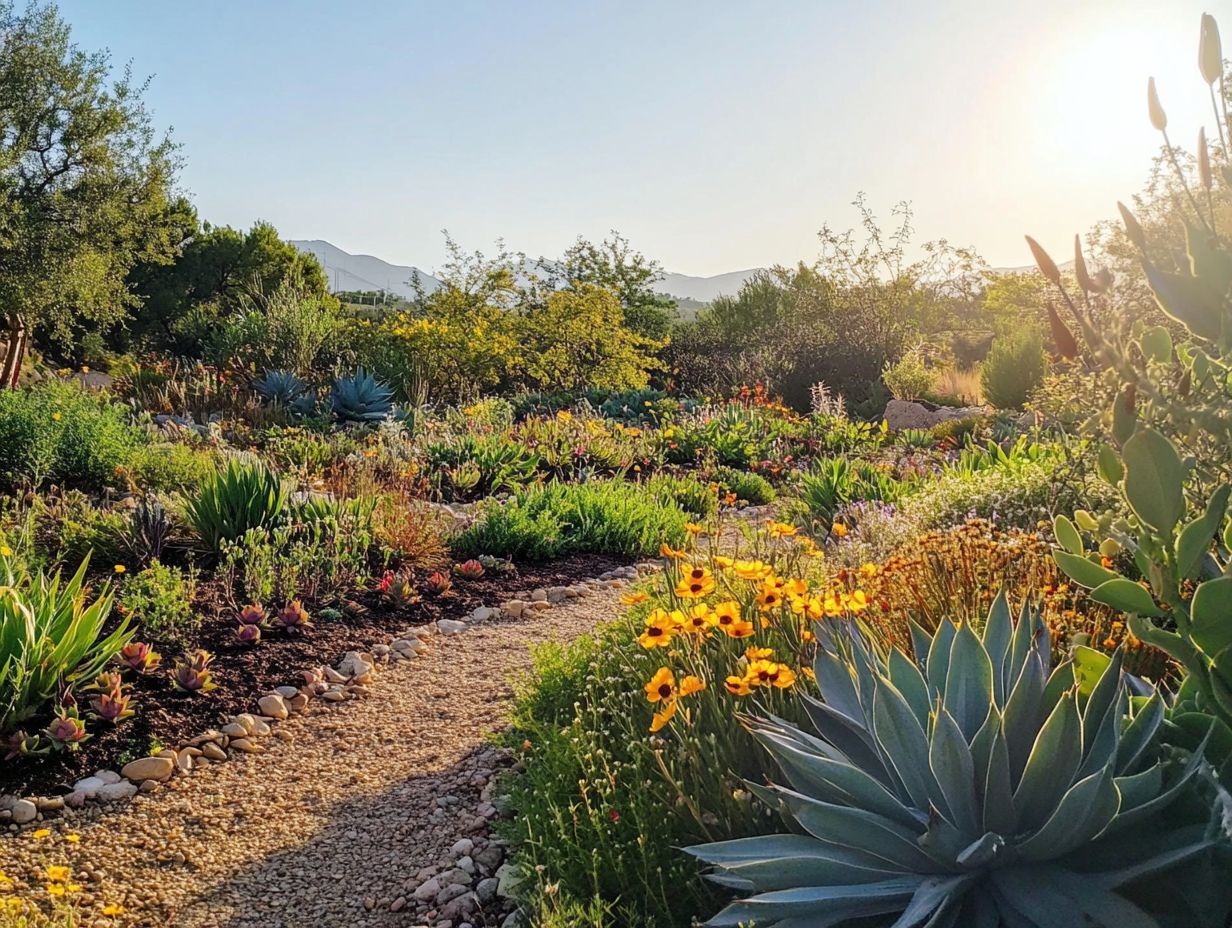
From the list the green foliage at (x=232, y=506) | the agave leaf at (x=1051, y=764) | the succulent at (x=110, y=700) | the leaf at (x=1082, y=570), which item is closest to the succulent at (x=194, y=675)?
the succulent at (x=110, y=700)

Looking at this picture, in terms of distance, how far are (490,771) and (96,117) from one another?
1807 cm

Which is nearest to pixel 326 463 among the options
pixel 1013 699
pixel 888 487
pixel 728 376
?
pixel 888 487

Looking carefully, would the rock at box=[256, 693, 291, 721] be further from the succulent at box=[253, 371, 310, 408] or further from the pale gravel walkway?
the succulent at box=[253, 371, 310, 408]

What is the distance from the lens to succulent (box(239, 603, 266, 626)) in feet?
13.9

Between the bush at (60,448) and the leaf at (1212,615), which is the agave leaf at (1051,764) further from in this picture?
the bush at (60,448)

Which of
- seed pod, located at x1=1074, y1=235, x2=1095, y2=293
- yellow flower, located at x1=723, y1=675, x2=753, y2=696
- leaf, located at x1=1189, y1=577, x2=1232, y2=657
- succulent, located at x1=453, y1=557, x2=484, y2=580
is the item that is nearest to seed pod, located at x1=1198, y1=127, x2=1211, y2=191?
seed pod, located at x1=1074, y1=235, x2=1095, y2=293

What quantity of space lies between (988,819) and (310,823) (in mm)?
2248

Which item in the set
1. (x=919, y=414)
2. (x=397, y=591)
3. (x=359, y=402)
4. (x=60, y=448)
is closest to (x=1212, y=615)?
(x=397, y=591)

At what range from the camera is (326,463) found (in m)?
8.38

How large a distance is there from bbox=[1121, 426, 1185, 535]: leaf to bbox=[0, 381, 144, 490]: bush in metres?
7.24

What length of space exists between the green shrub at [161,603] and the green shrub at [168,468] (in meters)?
2.32

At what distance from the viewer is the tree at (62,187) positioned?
1594cm

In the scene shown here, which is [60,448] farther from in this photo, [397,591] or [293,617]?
[293,617]

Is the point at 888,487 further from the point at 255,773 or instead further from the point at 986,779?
the point at 986,779
